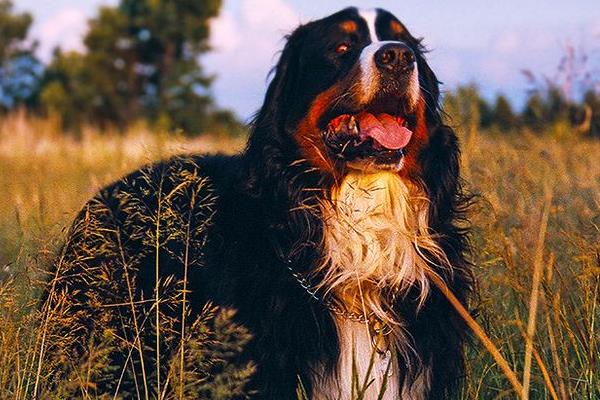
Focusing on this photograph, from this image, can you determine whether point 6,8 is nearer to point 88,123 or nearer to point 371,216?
point 88,123

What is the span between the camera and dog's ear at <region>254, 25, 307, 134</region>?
12.3ft

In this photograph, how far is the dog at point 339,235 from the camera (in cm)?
346

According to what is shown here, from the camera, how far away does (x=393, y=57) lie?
3496mm

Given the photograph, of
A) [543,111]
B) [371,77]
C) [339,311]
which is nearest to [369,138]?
[371,77]

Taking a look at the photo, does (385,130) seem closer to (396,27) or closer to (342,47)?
(342,47)

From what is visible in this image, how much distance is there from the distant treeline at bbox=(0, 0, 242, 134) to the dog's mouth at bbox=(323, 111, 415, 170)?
101 ft

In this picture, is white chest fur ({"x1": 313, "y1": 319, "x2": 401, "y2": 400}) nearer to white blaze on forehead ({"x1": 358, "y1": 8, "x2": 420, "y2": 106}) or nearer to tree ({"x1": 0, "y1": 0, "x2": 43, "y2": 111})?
white blaze on forehead ({"x1": 358, "y1": 8, "x2": 420, "y2": 106})

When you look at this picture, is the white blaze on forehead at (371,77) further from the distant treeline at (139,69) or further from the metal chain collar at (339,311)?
the distant treeline at (139,69)

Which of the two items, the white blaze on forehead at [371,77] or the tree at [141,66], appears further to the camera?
the tree at [141,66]

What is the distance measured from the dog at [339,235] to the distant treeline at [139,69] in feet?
101

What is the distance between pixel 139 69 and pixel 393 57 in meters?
33.7

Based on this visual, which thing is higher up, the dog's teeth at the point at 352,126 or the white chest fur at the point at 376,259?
the dog's teeth at the point at 352,126

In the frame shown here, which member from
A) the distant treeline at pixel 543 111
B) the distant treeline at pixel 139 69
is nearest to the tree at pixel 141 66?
the distant treeline at pixel 139 69

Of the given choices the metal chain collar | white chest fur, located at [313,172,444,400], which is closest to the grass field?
white chest fur, located at [313,172,444,400]
